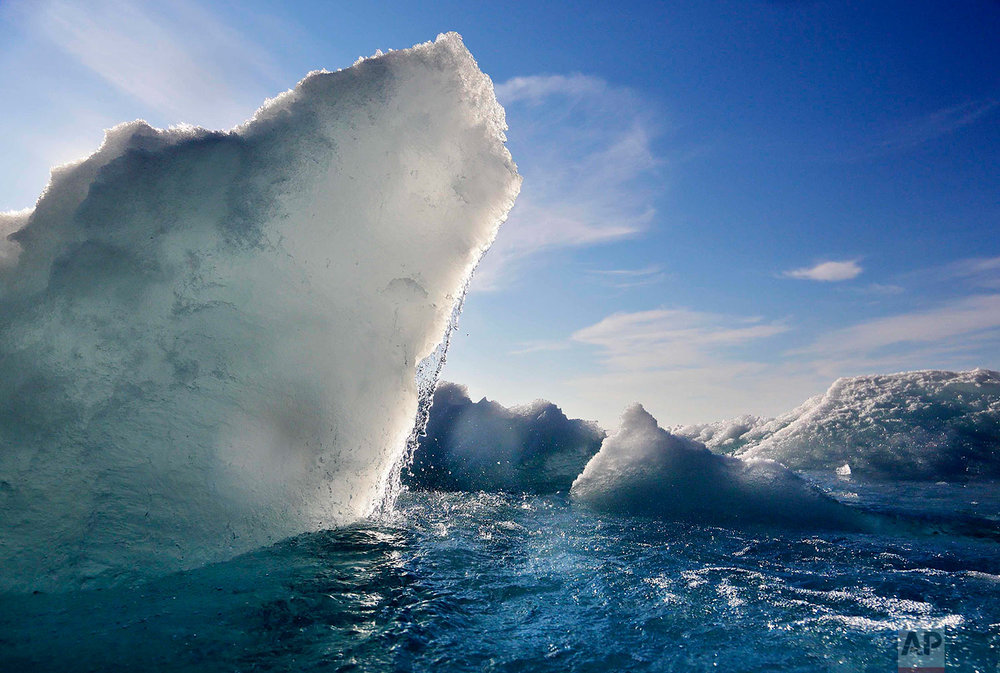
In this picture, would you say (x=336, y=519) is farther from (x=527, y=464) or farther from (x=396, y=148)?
(x=527, y=464)

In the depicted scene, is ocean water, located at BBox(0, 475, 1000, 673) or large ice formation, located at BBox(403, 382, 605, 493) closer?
ocean water, located at BBox(0, 475, 1000, 673)

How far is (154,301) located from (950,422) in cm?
1603

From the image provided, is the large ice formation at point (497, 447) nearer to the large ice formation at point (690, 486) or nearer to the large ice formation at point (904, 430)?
the large ice formation at point (690, 486)

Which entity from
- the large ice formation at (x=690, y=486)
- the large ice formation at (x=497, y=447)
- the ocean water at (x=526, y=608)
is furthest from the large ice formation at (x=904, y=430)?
the ocean water at (x=526, y=608)

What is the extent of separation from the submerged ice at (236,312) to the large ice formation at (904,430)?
11.2 metres

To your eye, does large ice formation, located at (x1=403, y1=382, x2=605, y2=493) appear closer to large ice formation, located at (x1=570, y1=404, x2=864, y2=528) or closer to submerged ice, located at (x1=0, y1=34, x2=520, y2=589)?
large ice formation, located at (x1=570, y1=404, x2=864, y2=528)

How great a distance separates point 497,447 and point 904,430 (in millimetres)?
9902

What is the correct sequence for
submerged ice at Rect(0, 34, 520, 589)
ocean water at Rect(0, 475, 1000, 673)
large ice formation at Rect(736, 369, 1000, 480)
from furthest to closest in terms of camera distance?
large ice formation at Rect(736, 369, 1000, 480)
submerged ice at Rect(0, 34, 520, 589)
ocean water at Rect(0, 475, 1000, 673)

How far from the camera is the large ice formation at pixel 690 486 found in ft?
22.0

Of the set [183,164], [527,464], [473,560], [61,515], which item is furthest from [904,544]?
[183,164]

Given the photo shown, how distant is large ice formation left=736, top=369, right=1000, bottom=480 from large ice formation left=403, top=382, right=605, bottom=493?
4931mm

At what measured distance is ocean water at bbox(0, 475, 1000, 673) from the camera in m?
2.83

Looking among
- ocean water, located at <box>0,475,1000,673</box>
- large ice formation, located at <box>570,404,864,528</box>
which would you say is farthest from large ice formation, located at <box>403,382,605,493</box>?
ocean water, located at <box>0,475,1000,673</box>

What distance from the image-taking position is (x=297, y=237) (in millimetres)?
5141
